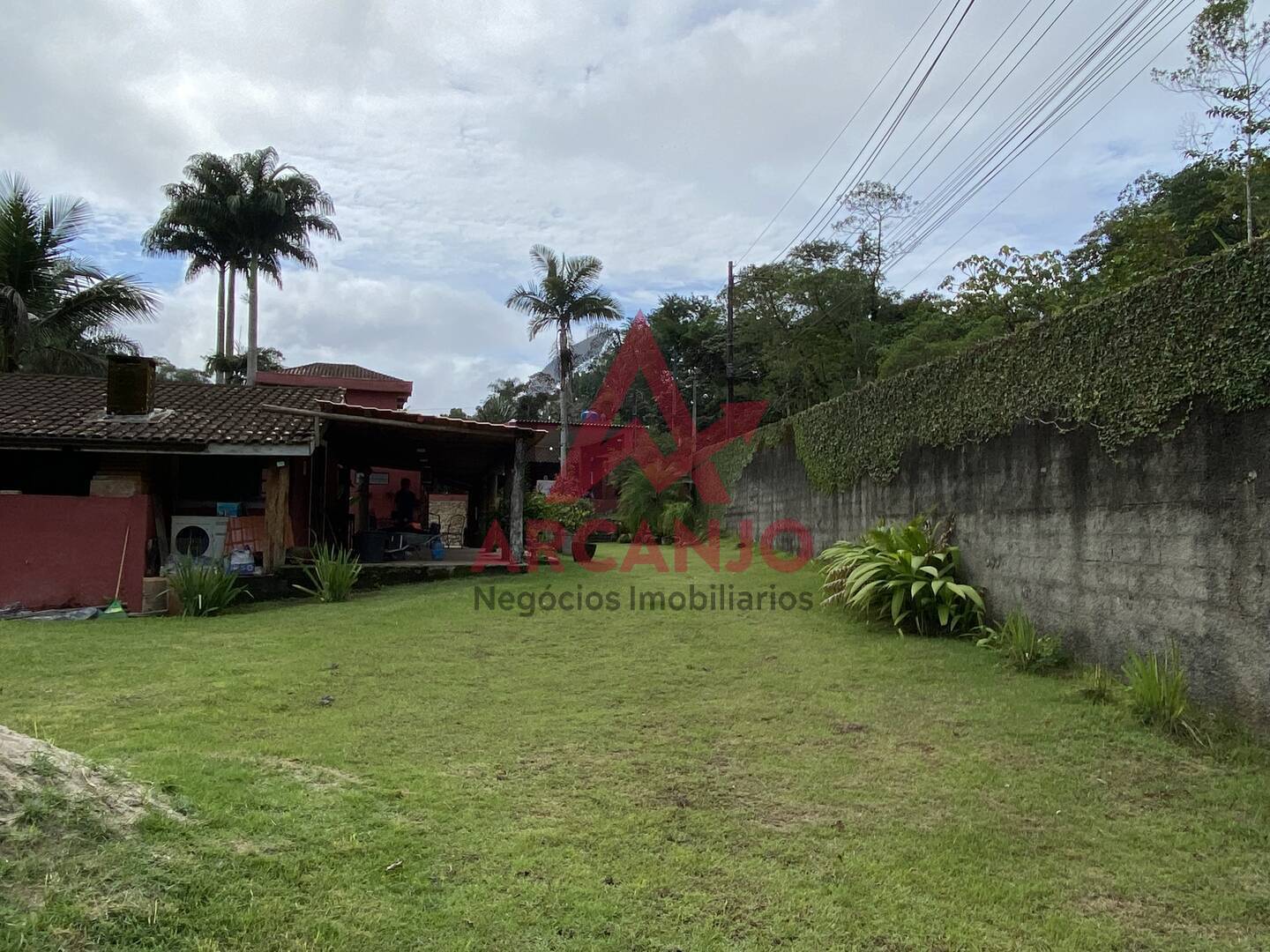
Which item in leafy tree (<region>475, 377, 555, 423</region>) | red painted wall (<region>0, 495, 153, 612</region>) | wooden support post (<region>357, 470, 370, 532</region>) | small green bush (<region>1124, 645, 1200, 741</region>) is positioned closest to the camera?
small green bush (<region>1124, 645, 1200, 741</region>)

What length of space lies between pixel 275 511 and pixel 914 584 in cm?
769

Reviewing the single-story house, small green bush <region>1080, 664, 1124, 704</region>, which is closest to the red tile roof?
the single-story house

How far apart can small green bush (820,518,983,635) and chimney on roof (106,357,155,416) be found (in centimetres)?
896

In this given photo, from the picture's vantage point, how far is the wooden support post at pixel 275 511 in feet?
32.0

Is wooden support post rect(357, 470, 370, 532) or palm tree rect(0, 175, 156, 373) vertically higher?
palm tree rect(0, 175, 156, 373)

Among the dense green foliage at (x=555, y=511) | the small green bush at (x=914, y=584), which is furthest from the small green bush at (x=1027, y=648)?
the dense green foliage at (x=555, y=511)

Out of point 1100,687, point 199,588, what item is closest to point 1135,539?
point 1100,687

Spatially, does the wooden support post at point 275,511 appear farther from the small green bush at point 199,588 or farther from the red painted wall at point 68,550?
the red painted wall at point 68,550

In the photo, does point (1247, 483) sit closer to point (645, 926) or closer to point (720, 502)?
point (645, 926)

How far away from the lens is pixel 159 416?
9945 millimetres

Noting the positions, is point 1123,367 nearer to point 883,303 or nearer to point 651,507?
point 651,507

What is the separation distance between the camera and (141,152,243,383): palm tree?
22047 millimetres

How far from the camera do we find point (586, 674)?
581 centimetres

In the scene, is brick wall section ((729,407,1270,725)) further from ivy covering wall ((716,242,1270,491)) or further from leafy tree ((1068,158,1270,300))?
leafy tree ((1068,158,1270,300))
